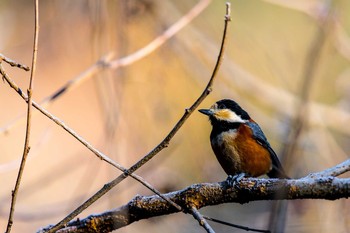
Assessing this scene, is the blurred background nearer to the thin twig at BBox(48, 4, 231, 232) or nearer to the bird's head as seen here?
the bird's head

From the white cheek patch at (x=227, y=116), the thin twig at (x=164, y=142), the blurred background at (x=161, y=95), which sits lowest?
the thin twig at (x=164, y=142)

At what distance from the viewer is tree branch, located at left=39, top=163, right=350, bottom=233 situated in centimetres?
197

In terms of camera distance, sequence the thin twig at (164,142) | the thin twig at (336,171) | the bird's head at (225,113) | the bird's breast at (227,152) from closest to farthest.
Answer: the thin twig at (164,142), the thin twig at (336,171), the bird's breast at (227,152), the bird's head at (225,113)

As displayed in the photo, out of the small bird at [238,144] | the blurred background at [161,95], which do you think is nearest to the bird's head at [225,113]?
the small bird at [238,144]

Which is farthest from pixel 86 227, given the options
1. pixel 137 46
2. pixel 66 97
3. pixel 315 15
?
pixel 66 97

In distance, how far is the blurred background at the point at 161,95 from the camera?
422 centimetres

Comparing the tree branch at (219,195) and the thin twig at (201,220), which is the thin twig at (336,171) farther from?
the thin twig at (201,220)

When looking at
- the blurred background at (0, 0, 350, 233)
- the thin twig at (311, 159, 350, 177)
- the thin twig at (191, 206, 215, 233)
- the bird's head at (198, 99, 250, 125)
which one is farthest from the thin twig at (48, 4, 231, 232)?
the bird's head at (198, 99, 250, 125)

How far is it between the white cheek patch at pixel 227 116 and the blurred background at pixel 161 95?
0.46m

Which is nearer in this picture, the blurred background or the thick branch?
the thick branch

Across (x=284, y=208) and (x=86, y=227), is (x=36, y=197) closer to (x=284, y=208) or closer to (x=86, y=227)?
(x=86, y=227)

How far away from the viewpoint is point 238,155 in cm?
336

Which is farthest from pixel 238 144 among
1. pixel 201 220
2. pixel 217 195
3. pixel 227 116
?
pixel 201 220

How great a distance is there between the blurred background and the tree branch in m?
0.92
